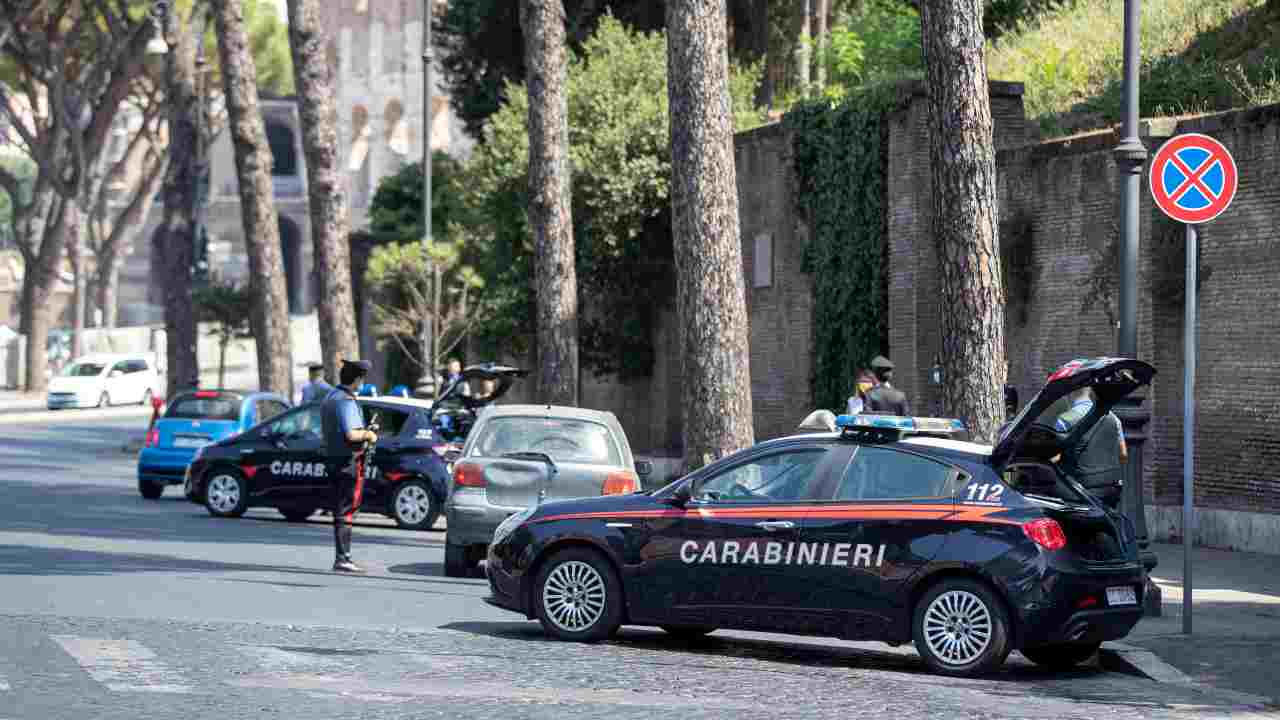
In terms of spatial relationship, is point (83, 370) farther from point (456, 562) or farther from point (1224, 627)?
point (1224, 627)

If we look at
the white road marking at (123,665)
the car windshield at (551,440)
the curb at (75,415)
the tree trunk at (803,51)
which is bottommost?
the curb at (75,415)

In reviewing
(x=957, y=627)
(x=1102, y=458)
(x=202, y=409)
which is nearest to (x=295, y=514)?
(x=202, y=409)

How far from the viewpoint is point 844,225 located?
29.2 meters

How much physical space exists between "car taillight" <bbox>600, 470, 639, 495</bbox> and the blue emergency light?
5317 millimetres

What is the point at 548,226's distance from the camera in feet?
94.2

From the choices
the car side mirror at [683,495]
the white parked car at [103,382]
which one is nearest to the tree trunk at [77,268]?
the white parked car at [103,382]

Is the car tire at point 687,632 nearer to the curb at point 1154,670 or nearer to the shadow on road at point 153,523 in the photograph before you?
the curb at point 1154,670

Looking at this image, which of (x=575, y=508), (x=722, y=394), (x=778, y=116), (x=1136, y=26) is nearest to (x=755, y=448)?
(x=575, y=508)

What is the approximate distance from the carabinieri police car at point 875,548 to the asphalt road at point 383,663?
293 millimetres

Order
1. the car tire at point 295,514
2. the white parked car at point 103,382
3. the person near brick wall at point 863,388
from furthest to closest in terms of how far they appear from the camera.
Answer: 1. the white parked car at point 103,382
2. the car tire at point 295,514
3. the person near brick wall at point 863,388

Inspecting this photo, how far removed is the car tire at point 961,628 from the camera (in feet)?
41.7

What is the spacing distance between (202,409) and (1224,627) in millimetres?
19090

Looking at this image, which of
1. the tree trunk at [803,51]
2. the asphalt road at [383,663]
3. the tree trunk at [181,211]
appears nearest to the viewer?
the asphalt road at [383,663]

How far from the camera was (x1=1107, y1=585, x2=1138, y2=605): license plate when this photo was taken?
42.4ft
